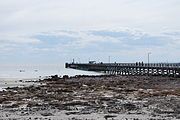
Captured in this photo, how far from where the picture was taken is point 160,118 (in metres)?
19.8

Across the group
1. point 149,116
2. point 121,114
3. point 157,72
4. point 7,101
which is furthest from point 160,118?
point 157,72

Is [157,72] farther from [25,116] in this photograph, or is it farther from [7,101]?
[25,116]

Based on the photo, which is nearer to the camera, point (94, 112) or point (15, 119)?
point (15, 119)

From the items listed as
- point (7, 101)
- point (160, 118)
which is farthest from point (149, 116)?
point (7, 101)

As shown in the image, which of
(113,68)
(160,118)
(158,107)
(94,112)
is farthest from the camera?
(113,68)

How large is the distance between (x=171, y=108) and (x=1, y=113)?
10344 millimetres

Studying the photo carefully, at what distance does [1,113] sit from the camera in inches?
890

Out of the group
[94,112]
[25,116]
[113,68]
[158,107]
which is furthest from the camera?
[113,68]

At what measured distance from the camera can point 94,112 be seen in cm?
2248

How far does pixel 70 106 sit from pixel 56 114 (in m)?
4.35

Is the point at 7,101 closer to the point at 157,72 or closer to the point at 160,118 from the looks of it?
the point at 160,118

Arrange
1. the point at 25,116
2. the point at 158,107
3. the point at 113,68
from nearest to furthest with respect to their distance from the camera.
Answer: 1. the point at 25,116
2. the point at 158,107
3. the point at 113,68

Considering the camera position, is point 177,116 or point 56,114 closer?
point 177,116

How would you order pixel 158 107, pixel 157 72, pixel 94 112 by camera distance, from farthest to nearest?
pixel 157 72 → pixel 158 107 → pixel 94 112
